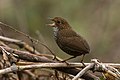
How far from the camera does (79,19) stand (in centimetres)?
892

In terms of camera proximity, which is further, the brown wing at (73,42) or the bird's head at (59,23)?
the bird's head at (59,23)

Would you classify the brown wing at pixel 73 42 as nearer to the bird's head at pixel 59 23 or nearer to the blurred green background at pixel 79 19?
the bird's head at pixel 59 23

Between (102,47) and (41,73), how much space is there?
7.99ft

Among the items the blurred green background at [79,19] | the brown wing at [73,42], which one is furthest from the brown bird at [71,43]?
the blurred green background at [79,19]

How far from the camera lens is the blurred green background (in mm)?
7965

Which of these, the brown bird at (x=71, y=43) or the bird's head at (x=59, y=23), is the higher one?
the bird's head at (x=59, y=23)

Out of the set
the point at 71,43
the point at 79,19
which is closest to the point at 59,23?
the point at 71,43

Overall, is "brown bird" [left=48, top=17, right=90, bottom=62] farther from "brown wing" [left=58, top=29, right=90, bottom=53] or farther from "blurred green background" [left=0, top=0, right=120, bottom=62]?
"blurred green background" [left=0, top=0, right=120, bottom=62]

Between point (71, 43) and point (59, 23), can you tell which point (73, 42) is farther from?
point (59, 23)

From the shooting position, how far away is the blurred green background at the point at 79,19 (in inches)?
314

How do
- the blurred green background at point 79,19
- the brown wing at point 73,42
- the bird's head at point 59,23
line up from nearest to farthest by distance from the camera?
1. the brown wing at point 73,42
2. the bird's head at point 59,23
3. the blurred green background at point 79,19

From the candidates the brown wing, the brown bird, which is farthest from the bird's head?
the brown wing

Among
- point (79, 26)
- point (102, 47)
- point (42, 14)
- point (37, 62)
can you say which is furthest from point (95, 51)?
point (37, 62)

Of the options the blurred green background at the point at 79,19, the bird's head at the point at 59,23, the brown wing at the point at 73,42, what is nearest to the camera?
the brown wing at the point at 73,42
